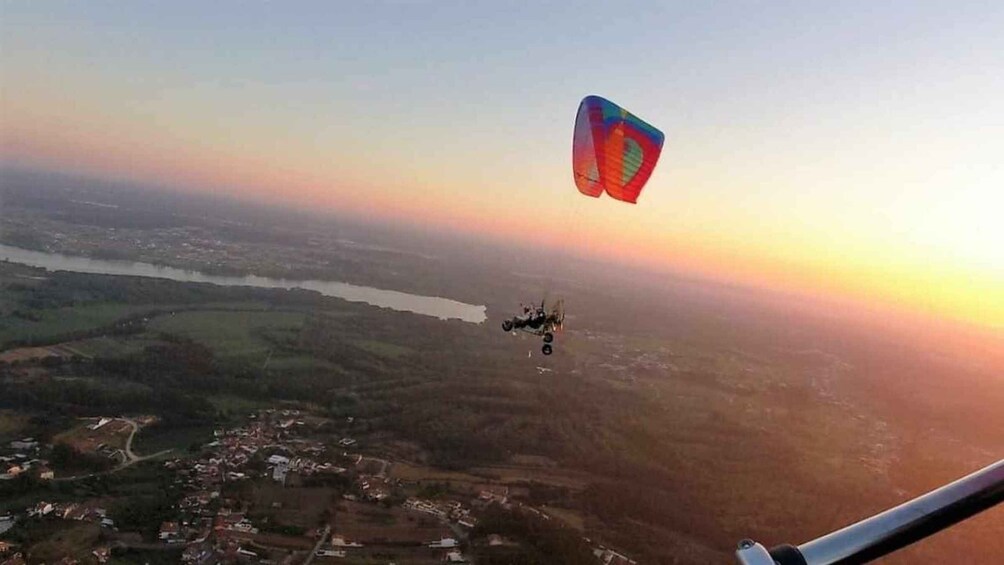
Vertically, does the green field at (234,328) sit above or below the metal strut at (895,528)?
below

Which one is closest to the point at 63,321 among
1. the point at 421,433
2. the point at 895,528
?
the point at 421,433

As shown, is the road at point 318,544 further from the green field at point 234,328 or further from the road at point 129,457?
the green field at point 234,328

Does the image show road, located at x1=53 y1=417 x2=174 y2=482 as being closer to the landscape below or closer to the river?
the landscape below

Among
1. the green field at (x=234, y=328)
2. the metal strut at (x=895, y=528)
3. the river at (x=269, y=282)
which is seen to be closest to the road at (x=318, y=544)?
the metal strut at (x=895, y=528)

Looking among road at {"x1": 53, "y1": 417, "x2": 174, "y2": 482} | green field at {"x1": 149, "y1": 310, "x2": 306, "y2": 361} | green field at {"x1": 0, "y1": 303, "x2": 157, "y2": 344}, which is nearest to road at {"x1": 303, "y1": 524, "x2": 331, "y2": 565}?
road at {"x1": 53, "y1": 417, "x2": 174, "y2": 482}

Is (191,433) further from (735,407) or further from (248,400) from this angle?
(735,407)

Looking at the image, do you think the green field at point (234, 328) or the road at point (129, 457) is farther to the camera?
the green field at point (234, 328)

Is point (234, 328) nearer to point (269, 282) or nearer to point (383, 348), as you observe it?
point (383, 348)
